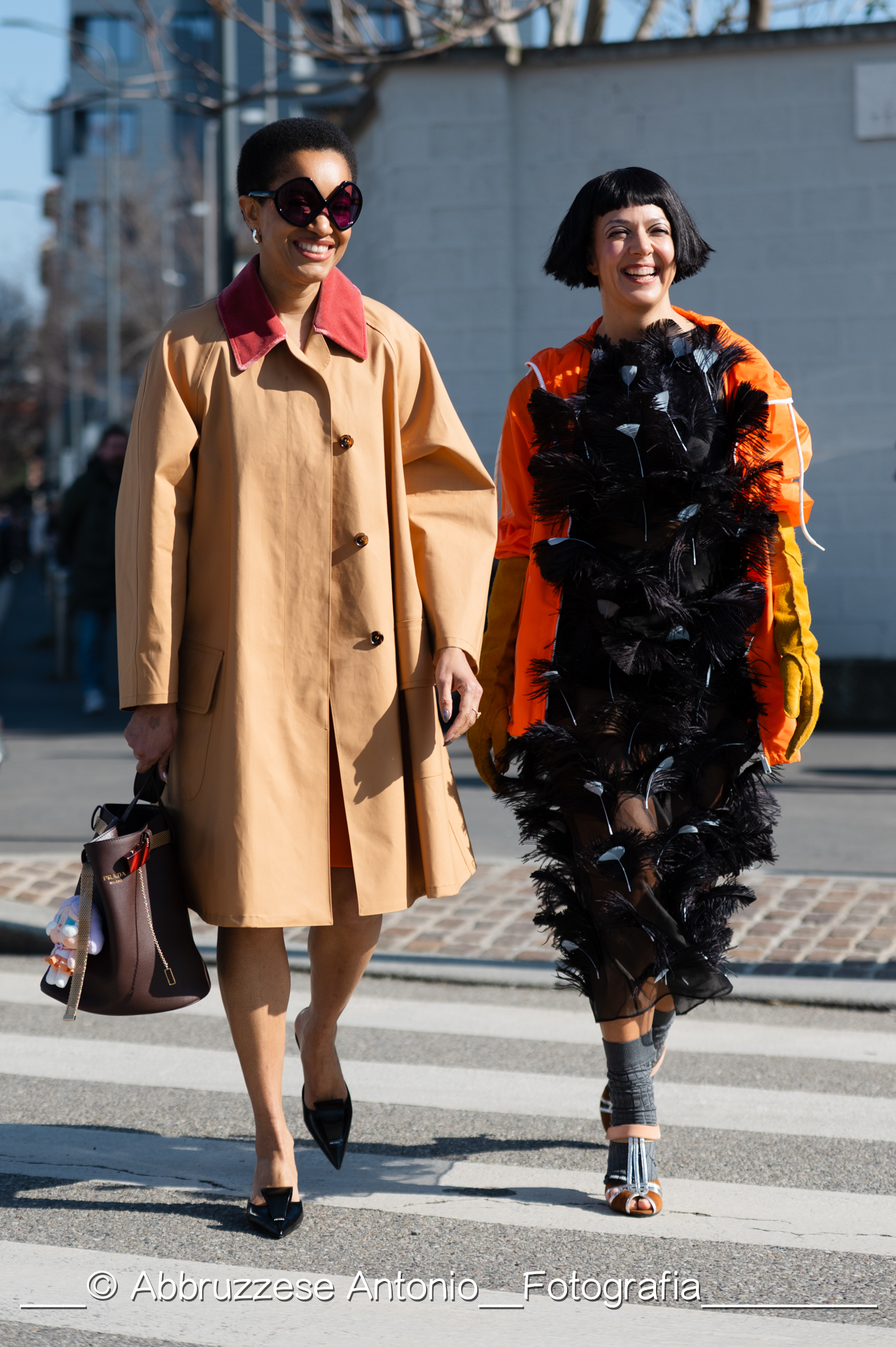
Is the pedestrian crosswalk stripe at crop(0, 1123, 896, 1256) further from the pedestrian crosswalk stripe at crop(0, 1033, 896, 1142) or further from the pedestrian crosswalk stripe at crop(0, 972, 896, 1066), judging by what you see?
the pedestrian crosswalk stripe at crop(0, 972, 896, 1066)

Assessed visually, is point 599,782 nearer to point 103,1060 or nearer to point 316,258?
point 316,258

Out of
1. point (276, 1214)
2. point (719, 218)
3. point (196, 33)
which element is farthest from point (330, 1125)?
point (196, 33)

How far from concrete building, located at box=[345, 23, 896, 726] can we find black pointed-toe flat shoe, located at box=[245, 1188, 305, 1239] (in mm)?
8752

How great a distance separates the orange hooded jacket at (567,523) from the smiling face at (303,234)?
0.50m

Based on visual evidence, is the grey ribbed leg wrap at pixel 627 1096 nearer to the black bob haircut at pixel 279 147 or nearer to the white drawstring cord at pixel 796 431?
the white drawstring cord at pixel 796 431

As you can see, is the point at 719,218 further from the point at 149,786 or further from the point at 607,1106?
the point at 149,786

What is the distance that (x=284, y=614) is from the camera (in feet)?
10.7

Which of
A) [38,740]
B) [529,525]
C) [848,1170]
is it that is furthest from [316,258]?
[38,740]

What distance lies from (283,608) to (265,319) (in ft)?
1.90

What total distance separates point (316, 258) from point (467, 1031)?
2429 millimetres

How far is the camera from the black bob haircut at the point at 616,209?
3461 millimetres

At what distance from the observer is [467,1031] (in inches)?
189

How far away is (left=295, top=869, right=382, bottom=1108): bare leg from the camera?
3.41 m

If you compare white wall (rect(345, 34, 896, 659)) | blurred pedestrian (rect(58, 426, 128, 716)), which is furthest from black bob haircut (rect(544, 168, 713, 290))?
blurred pedestrian (rect(58, 426, 128, 716))
